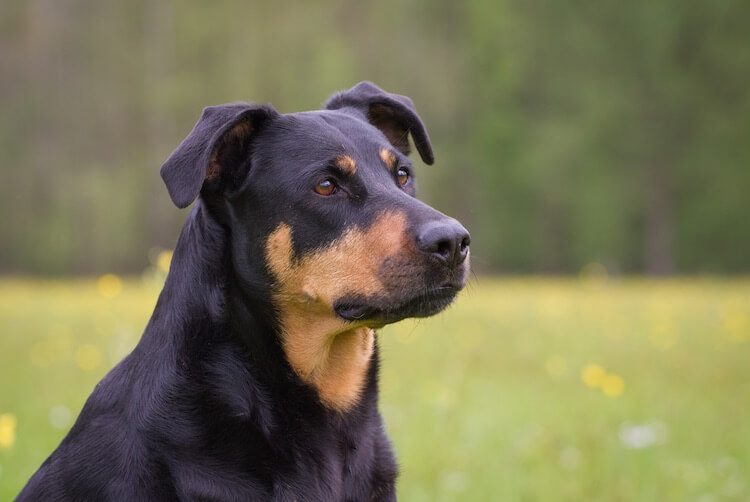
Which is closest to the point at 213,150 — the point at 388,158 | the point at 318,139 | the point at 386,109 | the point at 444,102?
the point at 318,139

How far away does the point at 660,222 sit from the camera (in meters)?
26.7

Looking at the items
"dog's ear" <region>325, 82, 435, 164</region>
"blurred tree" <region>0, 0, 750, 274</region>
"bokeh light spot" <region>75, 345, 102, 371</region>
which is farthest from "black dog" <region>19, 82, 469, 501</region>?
"blurred tree" <region>0, 0, 750, 274</region>

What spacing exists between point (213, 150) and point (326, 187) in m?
0.46

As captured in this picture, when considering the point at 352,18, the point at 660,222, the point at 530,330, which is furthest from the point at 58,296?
the point at 660,222

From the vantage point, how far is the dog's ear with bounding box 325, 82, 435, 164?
4.33 m

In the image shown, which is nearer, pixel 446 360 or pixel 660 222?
pixel 446 360

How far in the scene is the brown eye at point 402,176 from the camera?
3.99 meters

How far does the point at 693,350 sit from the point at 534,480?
510cm

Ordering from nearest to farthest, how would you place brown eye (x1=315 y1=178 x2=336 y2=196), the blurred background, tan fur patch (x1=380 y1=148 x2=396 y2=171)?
brown eye (x1=315 y1=178 x2=336 y2=196) < tan fur patch (x1=380 y1=148 x2=396 y2=171) < the blurred background

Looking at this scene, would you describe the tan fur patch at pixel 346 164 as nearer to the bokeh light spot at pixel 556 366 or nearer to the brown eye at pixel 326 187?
the brown eye at pixel 326 187

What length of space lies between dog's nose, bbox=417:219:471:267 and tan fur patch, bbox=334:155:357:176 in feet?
1.52

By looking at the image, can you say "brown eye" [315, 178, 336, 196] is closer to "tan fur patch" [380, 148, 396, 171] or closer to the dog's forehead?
the dog's forehead

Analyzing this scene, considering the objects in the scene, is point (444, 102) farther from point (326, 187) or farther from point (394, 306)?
point (394, 306)

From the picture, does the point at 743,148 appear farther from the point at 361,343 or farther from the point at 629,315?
the point at 361,343
